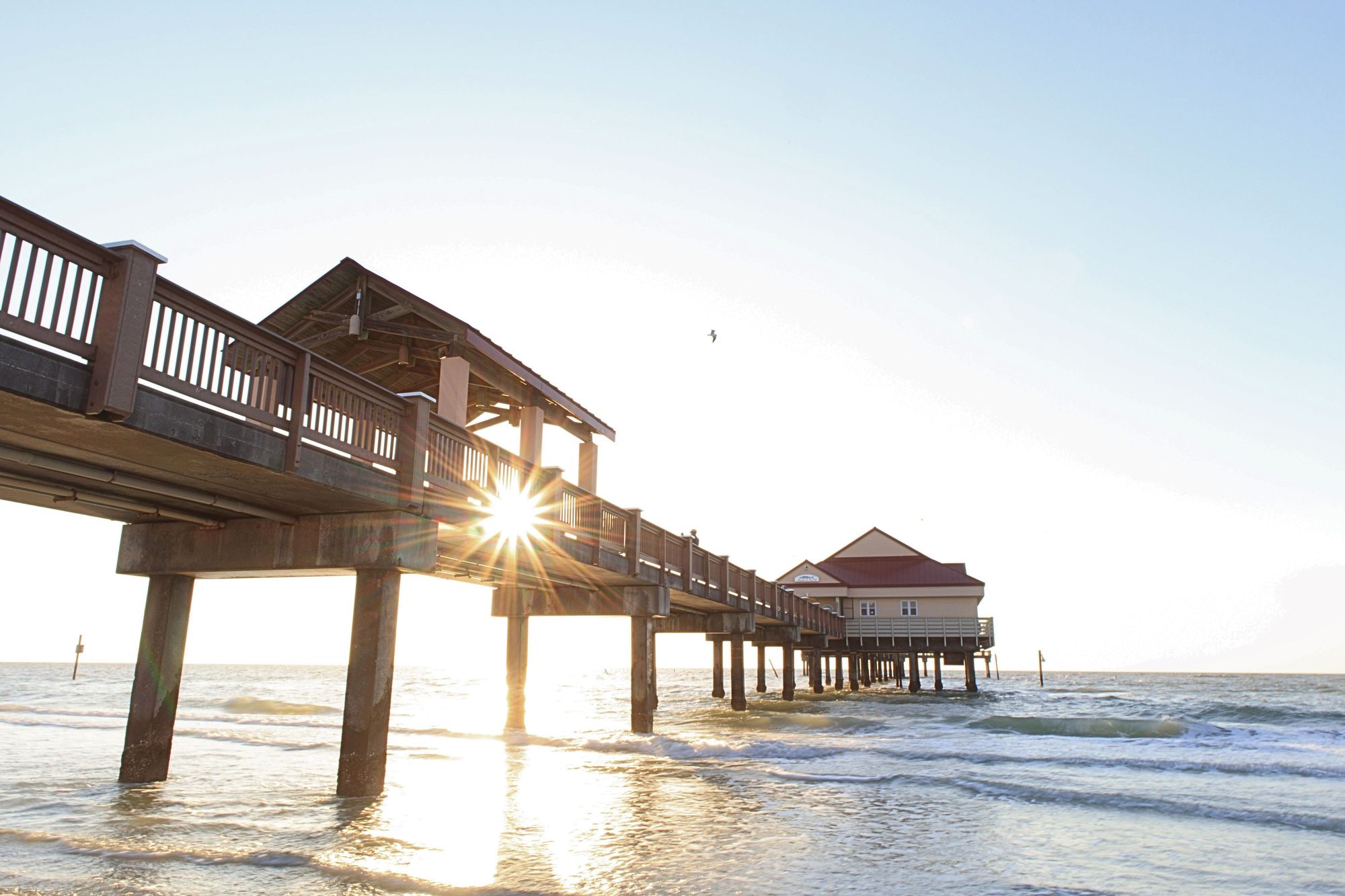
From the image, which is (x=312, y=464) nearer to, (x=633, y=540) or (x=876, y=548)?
(x=633, y=540)

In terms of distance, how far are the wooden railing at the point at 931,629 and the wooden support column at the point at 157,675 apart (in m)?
41.2

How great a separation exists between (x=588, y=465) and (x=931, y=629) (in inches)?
1268

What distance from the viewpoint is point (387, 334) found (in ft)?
56.3

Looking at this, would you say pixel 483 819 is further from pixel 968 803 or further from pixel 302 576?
pixel 968 803

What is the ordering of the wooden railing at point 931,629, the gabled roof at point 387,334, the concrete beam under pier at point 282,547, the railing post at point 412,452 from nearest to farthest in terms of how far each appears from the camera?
the railing post at point 412,452, the concrete beam under pier at point 282,547, the gabled roof at point 387,334, the wooden railing at point 931,629

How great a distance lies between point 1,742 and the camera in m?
20.0

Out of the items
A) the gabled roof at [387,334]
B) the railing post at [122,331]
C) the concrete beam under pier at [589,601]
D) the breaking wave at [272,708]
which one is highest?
the gabled roof at [387,334]

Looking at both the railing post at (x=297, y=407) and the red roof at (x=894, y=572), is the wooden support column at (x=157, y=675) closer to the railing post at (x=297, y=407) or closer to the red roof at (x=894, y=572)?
the railing post at (x=297, y=407)

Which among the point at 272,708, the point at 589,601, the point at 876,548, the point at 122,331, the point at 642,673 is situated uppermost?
the point at 876,548

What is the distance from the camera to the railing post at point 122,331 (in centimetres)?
641

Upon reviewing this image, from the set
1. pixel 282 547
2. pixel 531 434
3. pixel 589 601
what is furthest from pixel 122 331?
pixel 589 601

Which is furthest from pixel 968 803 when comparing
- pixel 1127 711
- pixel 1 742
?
pixel 1127 711

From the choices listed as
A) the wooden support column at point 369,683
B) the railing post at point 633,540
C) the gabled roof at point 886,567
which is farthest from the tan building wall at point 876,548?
the wooden support column at point 369,683

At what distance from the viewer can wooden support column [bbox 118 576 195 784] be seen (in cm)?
1185
